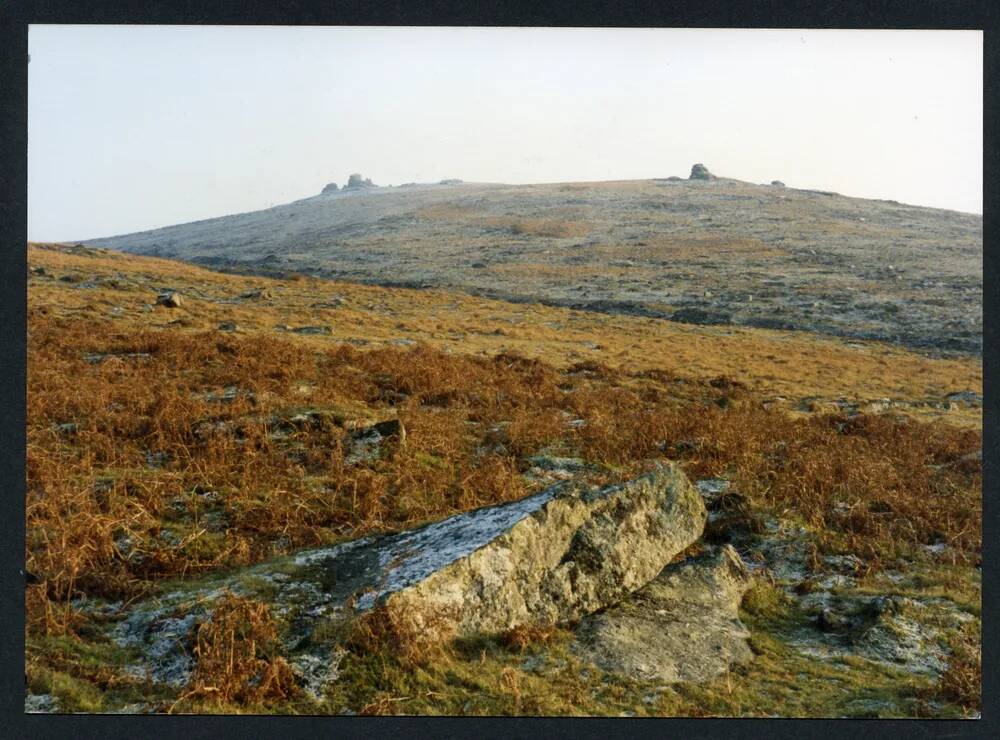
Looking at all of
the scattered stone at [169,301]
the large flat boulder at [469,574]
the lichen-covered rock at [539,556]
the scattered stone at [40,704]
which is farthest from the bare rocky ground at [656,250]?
the scattered stone at [40,704]

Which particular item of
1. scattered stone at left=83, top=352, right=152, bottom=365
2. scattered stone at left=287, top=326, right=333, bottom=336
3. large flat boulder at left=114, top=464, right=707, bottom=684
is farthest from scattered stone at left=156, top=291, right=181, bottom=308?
large flat boulder at left=114, top=464, right=707, bottom=684

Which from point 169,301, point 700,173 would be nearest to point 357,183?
point 700,173

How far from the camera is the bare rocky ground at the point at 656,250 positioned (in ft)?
125

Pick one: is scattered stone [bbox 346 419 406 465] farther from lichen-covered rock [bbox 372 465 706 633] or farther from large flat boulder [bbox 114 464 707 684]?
lichen-covered rock [bbox 372 465 706 633]

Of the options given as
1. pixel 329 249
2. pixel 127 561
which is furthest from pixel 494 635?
pixel 329 249

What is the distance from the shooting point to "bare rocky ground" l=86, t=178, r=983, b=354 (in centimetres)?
3803

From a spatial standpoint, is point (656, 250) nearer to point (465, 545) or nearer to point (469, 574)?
point (465, 545)

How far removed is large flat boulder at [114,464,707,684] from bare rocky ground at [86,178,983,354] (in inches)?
1153

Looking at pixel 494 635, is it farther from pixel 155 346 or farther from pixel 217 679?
pixel 155 346

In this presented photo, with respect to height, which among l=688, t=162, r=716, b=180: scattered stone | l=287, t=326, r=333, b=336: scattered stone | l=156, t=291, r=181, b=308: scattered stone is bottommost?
l=287, t=326, r=333, b=336: scattered stone

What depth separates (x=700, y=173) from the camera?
300ft

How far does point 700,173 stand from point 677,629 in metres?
92.3

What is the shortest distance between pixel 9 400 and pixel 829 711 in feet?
29.1

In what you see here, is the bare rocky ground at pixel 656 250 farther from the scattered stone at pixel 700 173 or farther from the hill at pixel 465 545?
the hill at pixel 465 545
